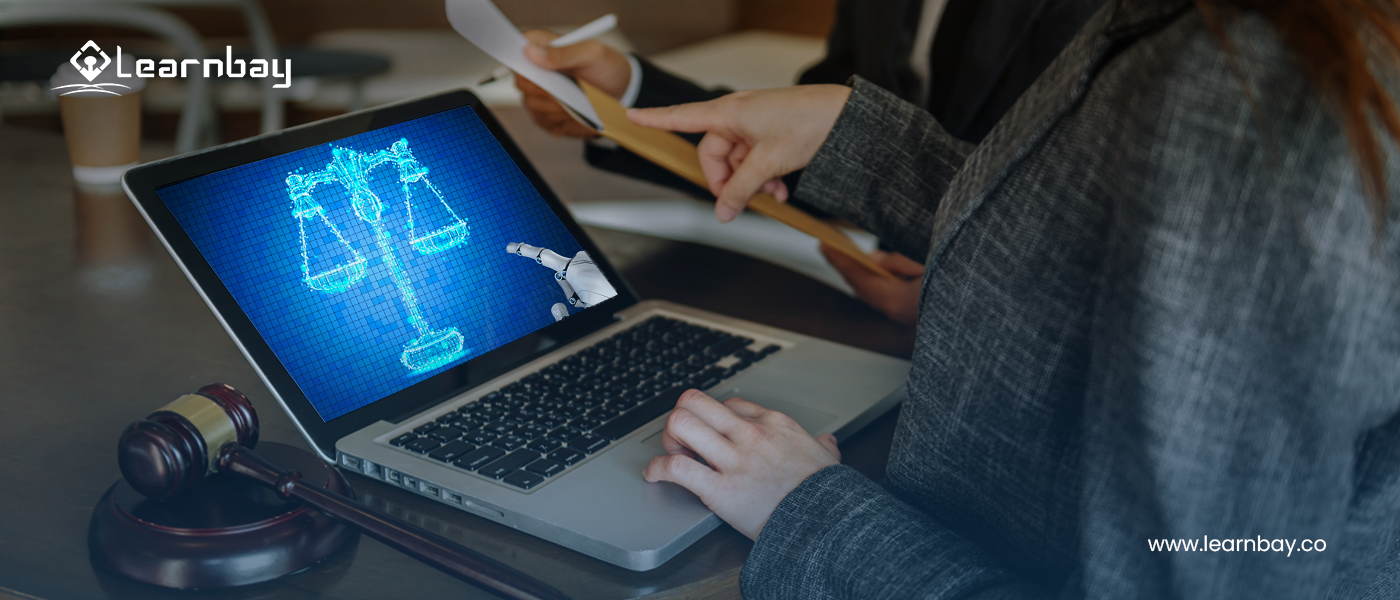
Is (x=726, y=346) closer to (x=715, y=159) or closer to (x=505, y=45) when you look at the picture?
(x=715, y=159)

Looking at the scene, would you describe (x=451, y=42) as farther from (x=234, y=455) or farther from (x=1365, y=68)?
(x=1365, y=68)

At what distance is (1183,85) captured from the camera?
1.40 ft

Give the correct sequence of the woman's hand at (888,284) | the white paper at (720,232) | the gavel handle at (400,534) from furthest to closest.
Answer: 1. the white paper at (720,232)
2. the woman's hand at (888,284)
3. the gavel handle at (400,534)

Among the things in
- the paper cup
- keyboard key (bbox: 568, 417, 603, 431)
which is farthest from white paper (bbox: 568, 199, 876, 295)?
the paper cup

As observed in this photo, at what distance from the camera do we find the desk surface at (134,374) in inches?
21.4

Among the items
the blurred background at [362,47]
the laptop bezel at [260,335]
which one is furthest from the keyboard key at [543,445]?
the blurred background at [362,47]

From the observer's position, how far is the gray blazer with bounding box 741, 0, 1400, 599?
410 millimetres

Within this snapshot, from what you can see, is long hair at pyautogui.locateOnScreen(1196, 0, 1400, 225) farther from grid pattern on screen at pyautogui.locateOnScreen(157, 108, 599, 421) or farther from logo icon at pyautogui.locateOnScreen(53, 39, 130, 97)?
logo icon at pyautogui.locateOnScreen(53, 39, 130, 97)

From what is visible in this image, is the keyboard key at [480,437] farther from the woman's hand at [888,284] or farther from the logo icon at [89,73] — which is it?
the logo icon at [89,73]

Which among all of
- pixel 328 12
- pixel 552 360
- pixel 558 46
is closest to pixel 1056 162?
pixel 552 360

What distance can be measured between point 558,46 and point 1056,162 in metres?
0.55

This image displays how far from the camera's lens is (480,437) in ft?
2.19

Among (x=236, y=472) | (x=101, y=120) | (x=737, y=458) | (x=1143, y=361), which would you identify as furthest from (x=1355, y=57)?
(x=101, y=120)

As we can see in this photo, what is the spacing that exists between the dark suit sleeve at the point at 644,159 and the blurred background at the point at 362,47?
4.84 feet
